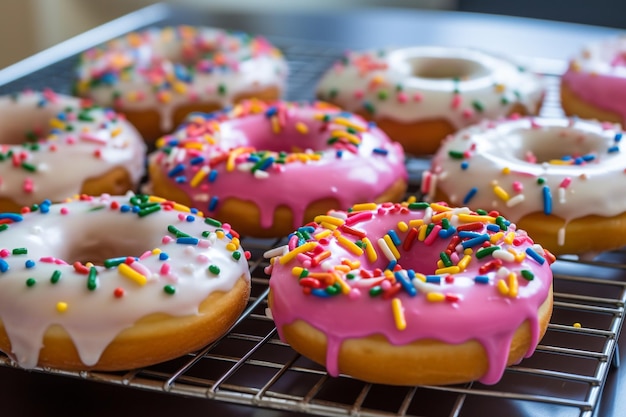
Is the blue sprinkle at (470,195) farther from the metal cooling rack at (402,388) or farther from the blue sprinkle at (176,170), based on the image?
the blue sprinkle at (176,170)

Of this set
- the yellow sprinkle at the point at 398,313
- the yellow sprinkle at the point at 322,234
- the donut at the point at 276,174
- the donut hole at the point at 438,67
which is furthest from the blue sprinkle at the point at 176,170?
the donut hole at the point at 438,67

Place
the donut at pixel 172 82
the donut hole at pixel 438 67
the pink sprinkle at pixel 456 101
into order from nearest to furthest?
1. the pink sprinkle at pixel 456 101
2. the donut at pixel 172 82
3. the donut hole at pixel 438 67

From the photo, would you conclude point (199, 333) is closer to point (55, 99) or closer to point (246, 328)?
point (246, 328)

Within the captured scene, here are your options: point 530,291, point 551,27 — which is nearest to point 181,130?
point 530,291

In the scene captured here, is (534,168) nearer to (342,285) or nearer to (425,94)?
(425,94)

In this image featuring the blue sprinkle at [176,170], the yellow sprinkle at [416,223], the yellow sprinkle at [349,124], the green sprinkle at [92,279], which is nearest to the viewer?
the green sprinkle at [92,279]

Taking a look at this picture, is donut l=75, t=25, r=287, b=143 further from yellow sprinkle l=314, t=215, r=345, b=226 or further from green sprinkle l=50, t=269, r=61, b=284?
green sprinkle l=50, t=269, r=61, b=284

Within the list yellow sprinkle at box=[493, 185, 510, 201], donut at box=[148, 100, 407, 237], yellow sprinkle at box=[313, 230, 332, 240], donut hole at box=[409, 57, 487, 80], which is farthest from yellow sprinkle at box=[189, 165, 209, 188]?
donut hole at box=[409, 57, 487, 80]
